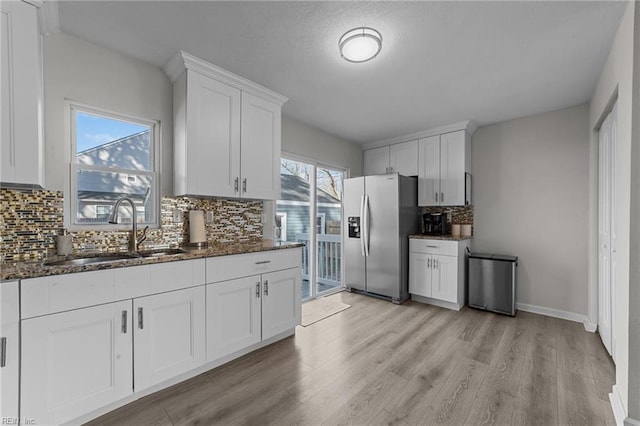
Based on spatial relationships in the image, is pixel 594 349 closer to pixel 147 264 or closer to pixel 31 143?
pixel 147 264

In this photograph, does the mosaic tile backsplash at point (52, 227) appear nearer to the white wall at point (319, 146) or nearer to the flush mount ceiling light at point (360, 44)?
the white wall at point (319, 146)

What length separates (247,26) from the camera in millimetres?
1841

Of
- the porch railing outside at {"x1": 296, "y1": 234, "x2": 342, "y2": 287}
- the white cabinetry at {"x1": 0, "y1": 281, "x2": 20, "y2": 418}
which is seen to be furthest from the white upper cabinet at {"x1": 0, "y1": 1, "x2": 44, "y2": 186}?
the porch railing outside at {"x1": 296, "y1": 234, "x2": 342, "y2": 287}

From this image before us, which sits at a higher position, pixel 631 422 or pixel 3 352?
pixel 3 352

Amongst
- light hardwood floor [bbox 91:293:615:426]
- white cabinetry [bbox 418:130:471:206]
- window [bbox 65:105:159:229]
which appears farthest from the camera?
white cabinetry [bbox 418:130:471:206]

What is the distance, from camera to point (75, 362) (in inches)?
59.1

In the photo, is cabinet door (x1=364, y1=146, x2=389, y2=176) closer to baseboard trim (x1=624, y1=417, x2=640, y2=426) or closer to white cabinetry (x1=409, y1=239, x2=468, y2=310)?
white cabinetry (x1=409, y1=239, x2=468, y2=310)

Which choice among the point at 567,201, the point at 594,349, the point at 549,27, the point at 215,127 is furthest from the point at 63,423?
the point at 567,201

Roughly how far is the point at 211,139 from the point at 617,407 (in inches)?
130

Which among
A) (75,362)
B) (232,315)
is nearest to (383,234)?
(232,315)

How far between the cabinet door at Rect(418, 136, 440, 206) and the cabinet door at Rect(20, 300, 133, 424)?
3619 mm

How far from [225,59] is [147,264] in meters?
1.67

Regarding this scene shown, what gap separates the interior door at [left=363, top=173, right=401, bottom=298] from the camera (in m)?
3.68

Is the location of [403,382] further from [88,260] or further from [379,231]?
[88,260]
